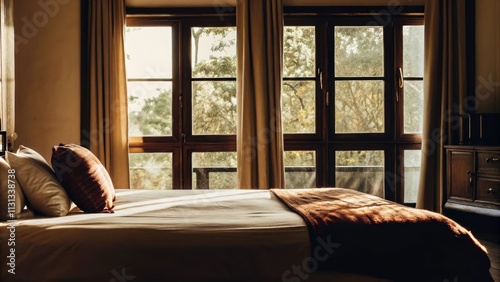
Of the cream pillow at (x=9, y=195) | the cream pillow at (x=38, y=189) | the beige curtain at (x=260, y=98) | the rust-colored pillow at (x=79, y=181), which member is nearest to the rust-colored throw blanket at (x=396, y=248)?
the rust-colored pillow at (x=79, y=181)

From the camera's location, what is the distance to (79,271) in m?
1.89

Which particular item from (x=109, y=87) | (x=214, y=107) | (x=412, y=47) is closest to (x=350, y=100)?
(x=412, y=47)

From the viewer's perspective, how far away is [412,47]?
15.1 feet

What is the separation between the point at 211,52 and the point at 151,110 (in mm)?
787

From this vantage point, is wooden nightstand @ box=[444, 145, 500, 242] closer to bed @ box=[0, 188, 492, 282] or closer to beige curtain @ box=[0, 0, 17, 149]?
bed @ box=[0, 188, 492, 282]

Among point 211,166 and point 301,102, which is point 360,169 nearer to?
point 301,102

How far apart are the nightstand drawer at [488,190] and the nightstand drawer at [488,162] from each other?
72 mm

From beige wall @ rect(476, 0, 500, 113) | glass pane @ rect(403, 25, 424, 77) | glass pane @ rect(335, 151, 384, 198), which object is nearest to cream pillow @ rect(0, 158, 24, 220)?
glass pane @ rect(335, 151, 384, 198)

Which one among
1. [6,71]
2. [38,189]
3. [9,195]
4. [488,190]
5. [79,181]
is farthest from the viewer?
[488,190]

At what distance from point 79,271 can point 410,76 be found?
370 cm

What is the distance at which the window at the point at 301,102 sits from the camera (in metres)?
4.50

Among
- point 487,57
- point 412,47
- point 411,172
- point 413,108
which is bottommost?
point 411,172

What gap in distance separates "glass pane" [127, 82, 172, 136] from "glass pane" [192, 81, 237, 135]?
262mm

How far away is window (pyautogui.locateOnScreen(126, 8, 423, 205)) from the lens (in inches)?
177
